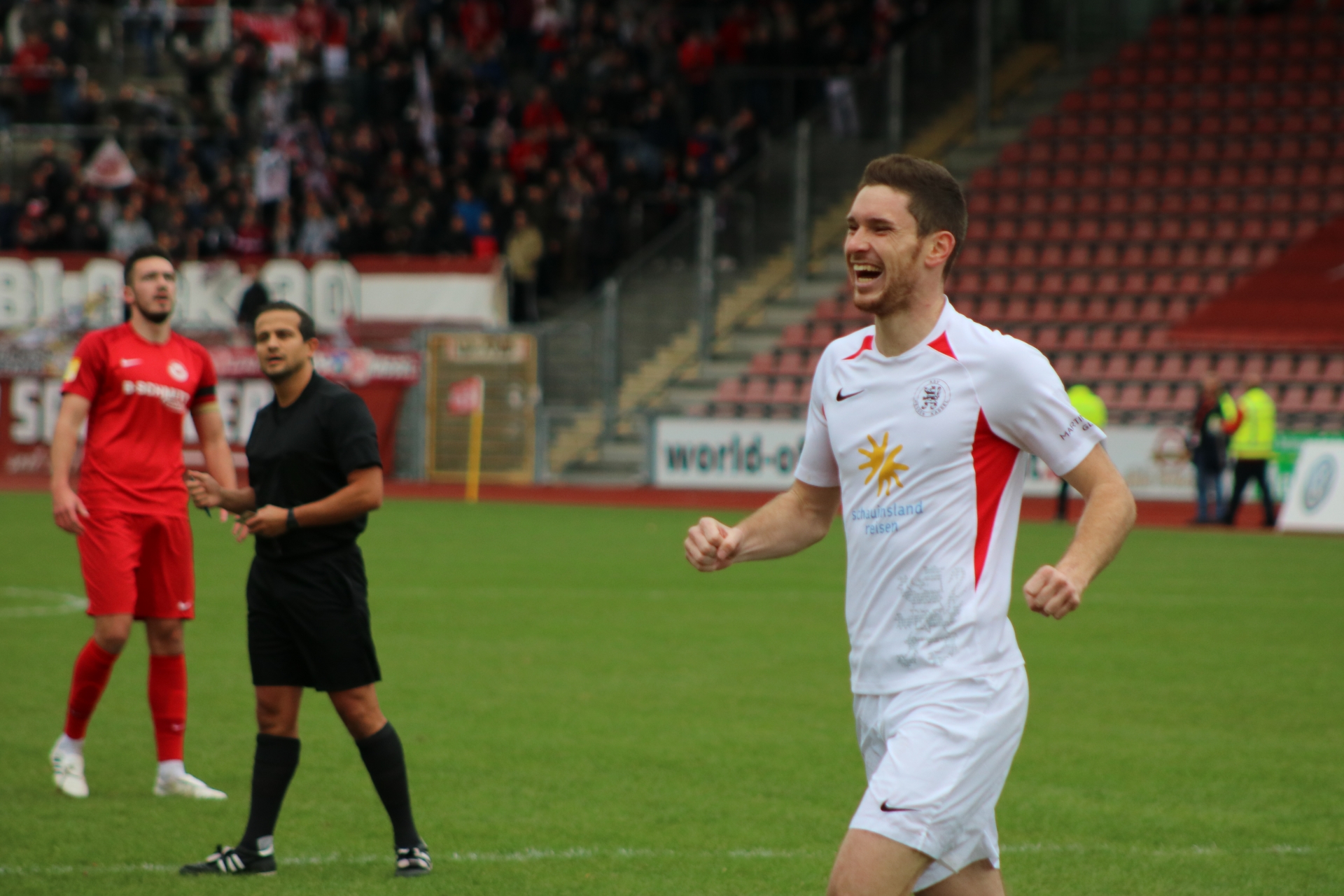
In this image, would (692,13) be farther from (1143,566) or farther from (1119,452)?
(1143,566)

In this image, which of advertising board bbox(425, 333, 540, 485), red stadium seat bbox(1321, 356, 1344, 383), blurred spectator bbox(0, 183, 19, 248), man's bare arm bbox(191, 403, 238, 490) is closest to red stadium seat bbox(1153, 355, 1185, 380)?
red stadium seat bbox(1321, 356, 1344, 383)

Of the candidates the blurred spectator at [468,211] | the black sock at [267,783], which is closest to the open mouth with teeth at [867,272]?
the black sock at [267,783]

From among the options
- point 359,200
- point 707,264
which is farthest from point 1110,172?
point 359,200

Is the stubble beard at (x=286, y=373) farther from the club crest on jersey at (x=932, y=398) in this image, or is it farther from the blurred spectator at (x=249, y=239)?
the blurred spectator at (x=249, y=239)

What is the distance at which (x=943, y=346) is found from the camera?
12.4 ft

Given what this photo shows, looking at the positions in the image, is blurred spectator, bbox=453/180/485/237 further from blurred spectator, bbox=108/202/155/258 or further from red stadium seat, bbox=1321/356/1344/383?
red stadium seat, bbox=1321/356/1344/383

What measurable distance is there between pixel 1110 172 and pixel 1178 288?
3292 mm

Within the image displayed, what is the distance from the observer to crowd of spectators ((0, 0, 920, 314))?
28.9 m

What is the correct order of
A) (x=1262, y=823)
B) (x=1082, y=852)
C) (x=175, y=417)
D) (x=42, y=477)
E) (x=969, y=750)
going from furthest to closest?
(x=42, y=477)
(x=175, y=417)
(x=1262, y=823)
(x=1082, y=852)
(x=969, y=750)

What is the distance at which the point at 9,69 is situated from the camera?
32.9 metres

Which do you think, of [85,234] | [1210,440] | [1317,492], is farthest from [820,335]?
[85,234]

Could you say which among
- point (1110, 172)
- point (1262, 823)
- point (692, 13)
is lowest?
point (1262, 823)

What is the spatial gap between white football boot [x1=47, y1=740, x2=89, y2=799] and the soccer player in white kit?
4.61m

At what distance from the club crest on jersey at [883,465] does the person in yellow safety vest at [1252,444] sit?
17430 mm
